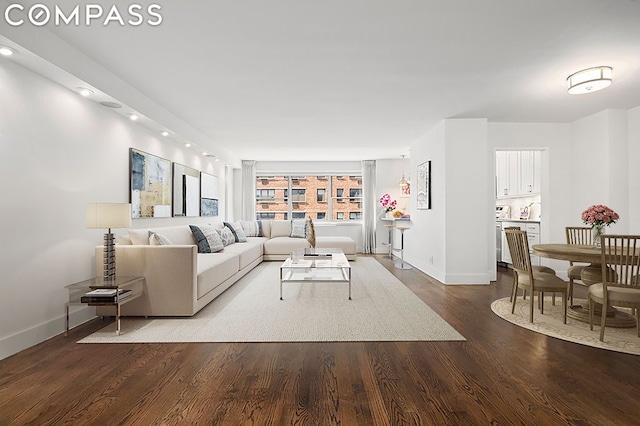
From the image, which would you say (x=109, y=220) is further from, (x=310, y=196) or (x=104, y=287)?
(x=310, y=196)

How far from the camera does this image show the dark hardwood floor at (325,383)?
179 cm

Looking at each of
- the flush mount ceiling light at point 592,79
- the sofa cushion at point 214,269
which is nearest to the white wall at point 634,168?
the flush mount ceiling light at point 592,79

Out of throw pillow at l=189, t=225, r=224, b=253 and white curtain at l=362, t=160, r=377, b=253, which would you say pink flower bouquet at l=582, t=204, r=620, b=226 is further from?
white curtain at l=362, t=160, r=377, b=253

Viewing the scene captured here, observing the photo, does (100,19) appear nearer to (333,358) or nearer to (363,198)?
(333,358)

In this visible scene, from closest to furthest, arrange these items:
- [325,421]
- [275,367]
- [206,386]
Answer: [325,421], [206,386], [275,367]

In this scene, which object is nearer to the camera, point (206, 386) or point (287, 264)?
point (206, 386)

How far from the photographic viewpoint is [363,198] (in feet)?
29.3

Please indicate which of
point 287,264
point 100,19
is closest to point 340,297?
point 287,264

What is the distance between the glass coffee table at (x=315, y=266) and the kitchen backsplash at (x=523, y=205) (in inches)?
151

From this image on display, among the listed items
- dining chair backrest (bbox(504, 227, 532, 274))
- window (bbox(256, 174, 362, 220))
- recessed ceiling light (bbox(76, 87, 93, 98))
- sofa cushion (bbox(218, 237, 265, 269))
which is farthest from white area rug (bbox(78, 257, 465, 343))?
window (bbox(256, 174, 362, 220))

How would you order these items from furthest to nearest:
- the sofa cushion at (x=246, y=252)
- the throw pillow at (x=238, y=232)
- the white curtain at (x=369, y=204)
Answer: the white curtain at (x=369, y=204) → the throw pillow at (x=238, y=232) → the sofa cushion at (x=246, y=252)

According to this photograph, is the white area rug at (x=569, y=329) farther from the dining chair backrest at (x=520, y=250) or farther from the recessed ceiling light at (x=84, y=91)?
the recessed ceiling light at (x=84, y=91)

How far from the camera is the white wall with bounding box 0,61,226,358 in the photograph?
261 cm

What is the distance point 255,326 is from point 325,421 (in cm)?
158
